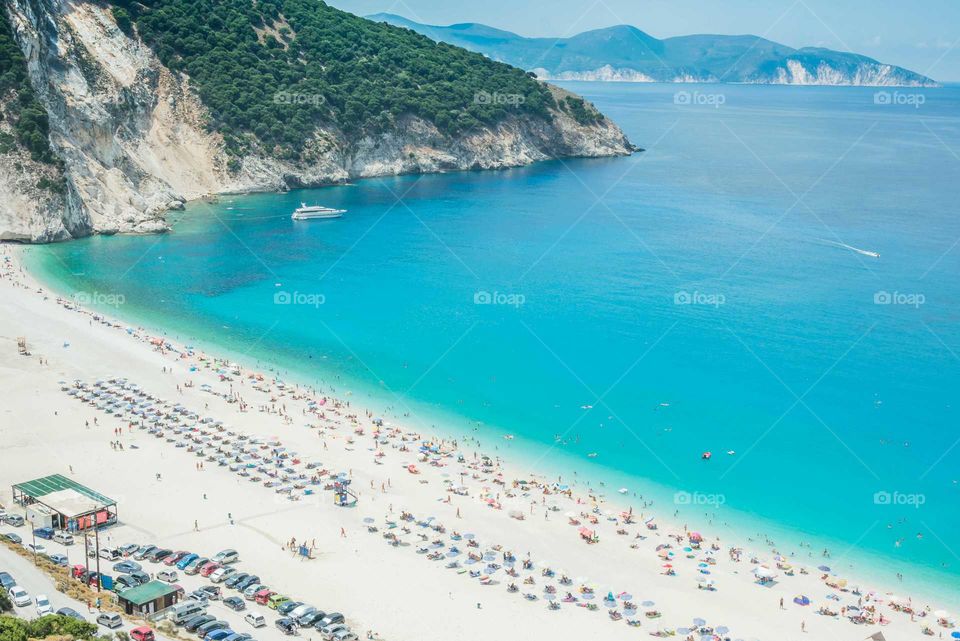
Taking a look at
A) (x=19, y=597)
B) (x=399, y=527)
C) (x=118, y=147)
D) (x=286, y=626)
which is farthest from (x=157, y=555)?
(x=118, y=147)

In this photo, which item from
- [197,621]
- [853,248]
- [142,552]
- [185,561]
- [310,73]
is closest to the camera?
[197,621]

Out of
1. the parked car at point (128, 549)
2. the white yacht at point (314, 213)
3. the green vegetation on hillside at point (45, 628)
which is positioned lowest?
the parked car at point (128, 549)

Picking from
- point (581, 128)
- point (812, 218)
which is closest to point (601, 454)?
point (812, 218)

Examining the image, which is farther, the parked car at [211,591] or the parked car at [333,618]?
the parked car at [211,591]

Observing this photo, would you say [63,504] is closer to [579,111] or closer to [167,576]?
[167,576]

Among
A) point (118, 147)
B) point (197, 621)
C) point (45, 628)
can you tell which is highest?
point (118, 147)

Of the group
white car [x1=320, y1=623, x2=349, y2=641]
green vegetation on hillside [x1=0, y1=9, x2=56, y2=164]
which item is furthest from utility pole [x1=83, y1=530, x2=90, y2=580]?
green vegetation on hillside [x1=0, y1=9, x2=56, y2=164]

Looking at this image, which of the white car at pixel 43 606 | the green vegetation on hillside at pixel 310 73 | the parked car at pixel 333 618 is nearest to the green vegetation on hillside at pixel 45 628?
the white car at pixel 43 606

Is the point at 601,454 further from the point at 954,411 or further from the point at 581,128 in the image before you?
the point at 581,128

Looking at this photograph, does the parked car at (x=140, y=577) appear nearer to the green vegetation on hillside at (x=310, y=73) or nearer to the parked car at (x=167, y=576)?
the parked car at (x=167, y=576)
